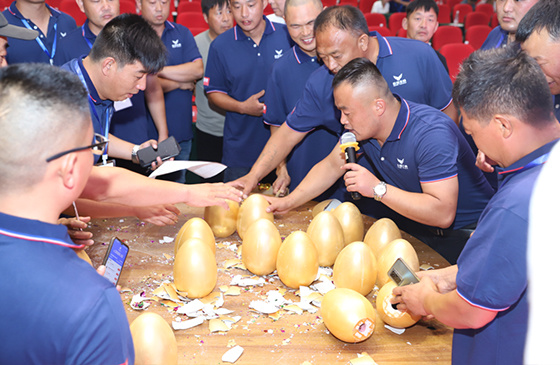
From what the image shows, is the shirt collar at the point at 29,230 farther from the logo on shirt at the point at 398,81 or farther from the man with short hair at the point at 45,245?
the logo on shirt at the point at 398,81

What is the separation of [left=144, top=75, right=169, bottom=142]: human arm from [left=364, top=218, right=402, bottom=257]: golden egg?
6.34ft

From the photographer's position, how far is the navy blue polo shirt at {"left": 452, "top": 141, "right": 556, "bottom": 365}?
103 cm

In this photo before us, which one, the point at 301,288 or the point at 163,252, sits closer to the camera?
the point at 301,288

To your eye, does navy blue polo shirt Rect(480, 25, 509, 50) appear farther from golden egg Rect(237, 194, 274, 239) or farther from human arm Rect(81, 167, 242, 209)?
human arm Rect(81, 167, 242, 209)

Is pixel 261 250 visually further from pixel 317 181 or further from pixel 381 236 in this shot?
pixel 317 181

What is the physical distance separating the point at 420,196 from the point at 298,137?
2.90 ft

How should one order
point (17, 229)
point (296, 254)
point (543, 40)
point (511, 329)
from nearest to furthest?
point (17, 229) < point (511, 329) < point (296, 254) < point (543, 40)

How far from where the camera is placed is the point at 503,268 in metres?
1.05

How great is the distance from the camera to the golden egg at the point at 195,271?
5.11 feet

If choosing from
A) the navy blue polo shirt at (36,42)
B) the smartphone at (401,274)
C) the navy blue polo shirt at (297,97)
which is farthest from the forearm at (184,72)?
the smartphone at (401,274)

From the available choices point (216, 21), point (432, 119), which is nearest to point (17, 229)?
point (432, 119)

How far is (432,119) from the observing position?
204 centimetres

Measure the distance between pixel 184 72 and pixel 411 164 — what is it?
1.99 metres

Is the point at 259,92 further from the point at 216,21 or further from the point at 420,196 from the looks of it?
the point at 420,196
